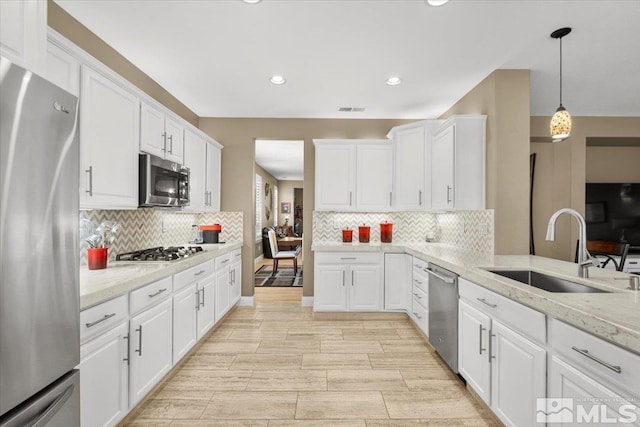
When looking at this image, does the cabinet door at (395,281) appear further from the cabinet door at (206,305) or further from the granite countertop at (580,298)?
the cabinet door at (206,305)

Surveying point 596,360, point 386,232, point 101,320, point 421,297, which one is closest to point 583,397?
point 596,360

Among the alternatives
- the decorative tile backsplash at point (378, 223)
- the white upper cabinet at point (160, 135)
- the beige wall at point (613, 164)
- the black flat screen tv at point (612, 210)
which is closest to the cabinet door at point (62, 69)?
the white upper cabinet at point (160, 135)

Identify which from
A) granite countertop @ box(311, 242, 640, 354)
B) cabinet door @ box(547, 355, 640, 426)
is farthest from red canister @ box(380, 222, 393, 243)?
cabinet door @ box(547, 355, 640, 426)

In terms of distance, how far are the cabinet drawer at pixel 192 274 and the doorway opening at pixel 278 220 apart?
180 centimetres

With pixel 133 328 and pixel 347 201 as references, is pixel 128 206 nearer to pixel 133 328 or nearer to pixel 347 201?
pixel 133 328

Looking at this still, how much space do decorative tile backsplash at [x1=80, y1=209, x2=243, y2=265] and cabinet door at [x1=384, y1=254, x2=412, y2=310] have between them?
7.03 ft

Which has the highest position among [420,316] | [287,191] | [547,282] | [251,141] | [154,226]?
[251,141]

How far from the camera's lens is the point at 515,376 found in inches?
64.5

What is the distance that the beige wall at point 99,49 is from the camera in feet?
6.97

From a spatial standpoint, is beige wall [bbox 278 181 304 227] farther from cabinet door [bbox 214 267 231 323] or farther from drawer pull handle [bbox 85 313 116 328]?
drawer pull handle [bbox 85 313 116 328]

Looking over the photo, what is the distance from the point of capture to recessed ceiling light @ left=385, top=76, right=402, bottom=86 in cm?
320

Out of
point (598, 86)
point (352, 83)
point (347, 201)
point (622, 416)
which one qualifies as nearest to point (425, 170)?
point (347, 201)

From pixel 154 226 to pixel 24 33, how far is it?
8.08 ft

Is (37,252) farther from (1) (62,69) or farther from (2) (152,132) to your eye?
(2) (152,132)
